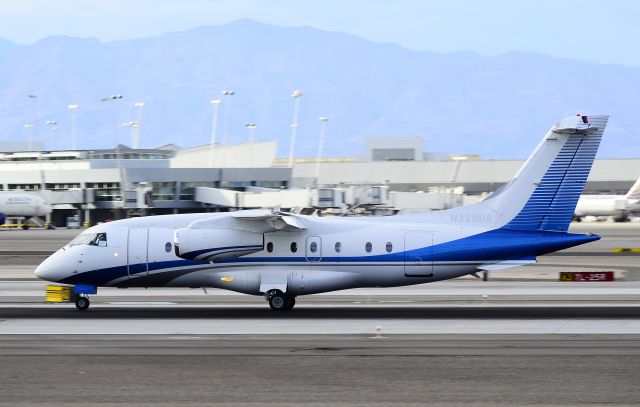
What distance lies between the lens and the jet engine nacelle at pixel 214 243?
102 feet

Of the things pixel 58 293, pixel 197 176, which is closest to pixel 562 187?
pixel 58 293

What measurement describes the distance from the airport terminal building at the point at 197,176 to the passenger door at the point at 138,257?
54437mm

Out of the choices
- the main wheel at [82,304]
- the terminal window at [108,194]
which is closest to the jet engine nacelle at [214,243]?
the main wheel at [82,304]

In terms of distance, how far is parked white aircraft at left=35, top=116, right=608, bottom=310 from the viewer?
99.7ft

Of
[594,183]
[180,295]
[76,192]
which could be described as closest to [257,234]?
[180,295]

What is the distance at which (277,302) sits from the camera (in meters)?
31.6

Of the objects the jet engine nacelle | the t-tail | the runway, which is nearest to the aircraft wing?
the jet engine nacelle

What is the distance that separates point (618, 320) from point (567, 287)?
1164 cm

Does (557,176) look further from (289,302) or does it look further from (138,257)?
(138,257)

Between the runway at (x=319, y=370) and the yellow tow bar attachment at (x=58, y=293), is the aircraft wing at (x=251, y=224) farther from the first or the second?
the runway at (x=319, y=370)

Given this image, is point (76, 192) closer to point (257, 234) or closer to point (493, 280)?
point (493, 280)

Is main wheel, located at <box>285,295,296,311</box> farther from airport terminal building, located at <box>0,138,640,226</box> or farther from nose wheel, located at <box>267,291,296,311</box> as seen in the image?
airport terminal building, located at <box>0,138,640,226</box>

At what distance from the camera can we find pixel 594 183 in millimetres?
147875

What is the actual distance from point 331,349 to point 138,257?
34.9ft
